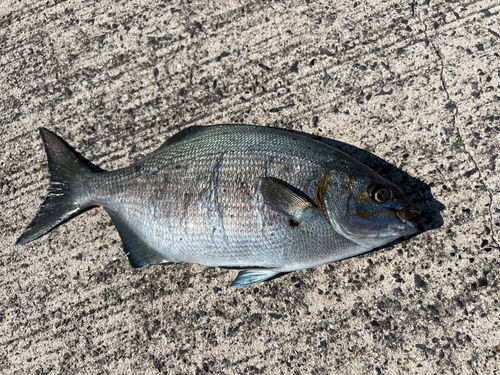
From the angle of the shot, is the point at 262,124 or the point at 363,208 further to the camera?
the point at 262,124

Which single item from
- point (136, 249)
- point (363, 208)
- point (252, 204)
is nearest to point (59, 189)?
point (136, 249)

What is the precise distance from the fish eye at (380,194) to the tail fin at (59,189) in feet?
6.30

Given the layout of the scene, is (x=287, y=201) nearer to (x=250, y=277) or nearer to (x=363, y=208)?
(x=363, y=208)

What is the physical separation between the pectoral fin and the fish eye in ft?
1.13

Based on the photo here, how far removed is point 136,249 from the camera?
2.21m

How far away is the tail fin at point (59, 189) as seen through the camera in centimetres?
234

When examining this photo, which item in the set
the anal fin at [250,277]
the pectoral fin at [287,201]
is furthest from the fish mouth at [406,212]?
the anal fin at [250,277]

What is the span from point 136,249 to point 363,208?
4.96ft

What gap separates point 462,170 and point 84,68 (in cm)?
298

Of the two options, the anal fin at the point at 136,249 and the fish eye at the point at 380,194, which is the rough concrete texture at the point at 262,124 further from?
the fish eye at the point at 380,194

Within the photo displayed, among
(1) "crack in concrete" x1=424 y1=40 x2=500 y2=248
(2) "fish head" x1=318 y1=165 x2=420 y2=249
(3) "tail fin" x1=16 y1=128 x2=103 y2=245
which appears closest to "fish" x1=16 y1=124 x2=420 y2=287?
(2) "fish head" x1=318 y1=165 x2=420 y2=249

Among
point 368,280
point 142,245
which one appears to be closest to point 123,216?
point 142,245

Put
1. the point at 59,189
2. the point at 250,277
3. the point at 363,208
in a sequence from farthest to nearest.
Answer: the point at 59,189, the point at 250,277, the point at 363,208

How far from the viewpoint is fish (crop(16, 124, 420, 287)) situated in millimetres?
1884
